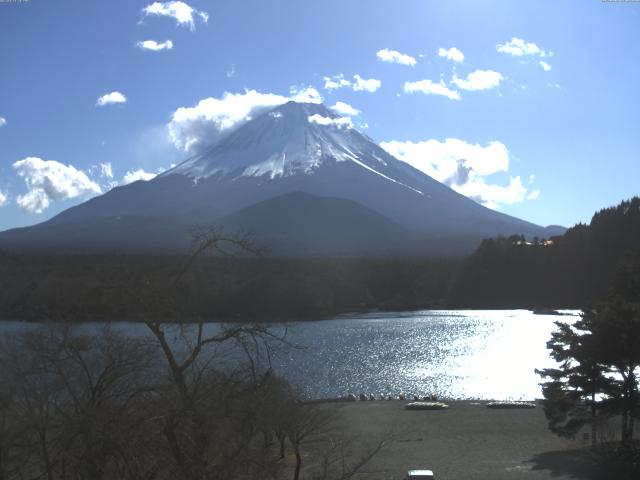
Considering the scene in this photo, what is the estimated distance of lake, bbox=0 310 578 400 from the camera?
20.9 m

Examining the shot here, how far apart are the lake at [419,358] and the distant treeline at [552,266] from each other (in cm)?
1098

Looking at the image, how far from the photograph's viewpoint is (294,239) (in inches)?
3514

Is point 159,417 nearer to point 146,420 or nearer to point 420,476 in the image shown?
point 146,420

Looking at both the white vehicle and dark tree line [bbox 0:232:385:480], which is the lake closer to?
the white vehicle

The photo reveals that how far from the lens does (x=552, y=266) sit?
178 ft

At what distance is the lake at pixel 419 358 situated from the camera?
822 inches

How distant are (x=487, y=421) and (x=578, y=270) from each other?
129 feet

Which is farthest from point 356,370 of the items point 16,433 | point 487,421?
point 16,433

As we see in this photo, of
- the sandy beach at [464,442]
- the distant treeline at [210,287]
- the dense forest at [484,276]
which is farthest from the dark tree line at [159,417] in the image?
the dense forest at [484,276]

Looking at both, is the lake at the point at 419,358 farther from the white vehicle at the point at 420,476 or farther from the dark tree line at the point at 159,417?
the dark tree line at the point at 159,417

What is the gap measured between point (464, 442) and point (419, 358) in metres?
13.7

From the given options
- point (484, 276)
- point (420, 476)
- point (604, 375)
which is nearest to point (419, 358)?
point (604, 375)

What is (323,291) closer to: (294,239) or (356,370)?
(356,370)

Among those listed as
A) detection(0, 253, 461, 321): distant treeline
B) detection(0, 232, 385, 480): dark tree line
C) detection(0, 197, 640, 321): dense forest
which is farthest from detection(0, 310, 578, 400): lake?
detection(0, 197, 640, 321): dense forest
